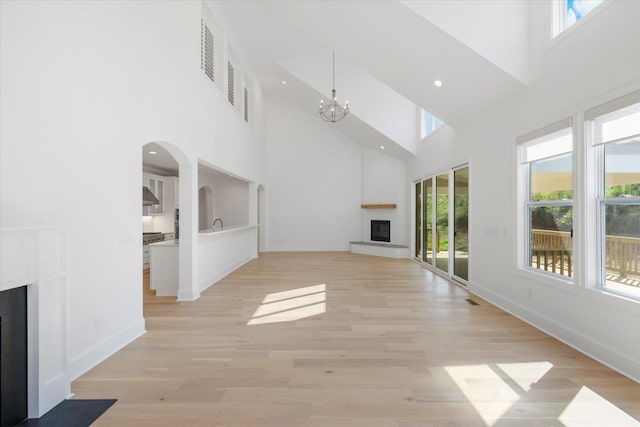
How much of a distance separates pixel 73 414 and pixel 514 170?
197 inches

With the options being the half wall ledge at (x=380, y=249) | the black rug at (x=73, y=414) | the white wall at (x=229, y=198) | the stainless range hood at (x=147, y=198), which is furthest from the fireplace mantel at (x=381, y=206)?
the black rug at (x=73, y=414)

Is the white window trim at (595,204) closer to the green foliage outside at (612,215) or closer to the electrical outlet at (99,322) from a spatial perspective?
the green foliage outside at (612,215)

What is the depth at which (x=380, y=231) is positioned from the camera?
10.9 metres

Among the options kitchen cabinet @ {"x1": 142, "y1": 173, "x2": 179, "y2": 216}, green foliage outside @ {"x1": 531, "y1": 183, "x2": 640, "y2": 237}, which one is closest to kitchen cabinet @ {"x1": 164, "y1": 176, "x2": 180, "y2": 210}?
kitchen cabinet @ {"x1": 142, "y1": 173, "x2": 179, "y2": 216}

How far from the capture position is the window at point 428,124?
24.5 feet

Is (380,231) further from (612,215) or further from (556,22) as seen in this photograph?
(612,215)

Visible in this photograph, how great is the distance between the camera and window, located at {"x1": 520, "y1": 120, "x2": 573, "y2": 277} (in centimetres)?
348

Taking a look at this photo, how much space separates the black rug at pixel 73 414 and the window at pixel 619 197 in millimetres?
4145

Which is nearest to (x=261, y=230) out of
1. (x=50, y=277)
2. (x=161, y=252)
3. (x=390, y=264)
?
(x=390, y=264)

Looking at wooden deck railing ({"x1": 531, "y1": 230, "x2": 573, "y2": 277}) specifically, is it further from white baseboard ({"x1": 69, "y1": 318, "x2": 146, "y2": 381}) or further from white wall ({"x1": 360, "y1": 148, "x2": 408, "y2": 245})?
white wall ({"x1": 360, "y1": 148, "x2": 408, "y2": 245})

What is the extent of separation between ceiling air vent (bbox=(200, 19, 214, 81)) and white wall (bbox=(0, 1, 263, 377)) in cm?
94

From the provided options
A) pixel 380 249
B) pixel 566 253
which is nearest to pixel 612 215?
pixel 566 253

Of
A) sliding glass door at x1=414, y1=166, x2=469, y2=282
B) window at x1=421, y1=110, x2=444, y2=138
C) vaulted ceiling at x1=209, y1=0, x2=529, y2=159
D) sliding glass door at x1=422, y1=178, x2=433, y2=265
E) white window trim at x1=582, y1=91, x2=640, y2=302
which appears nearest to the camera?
white window trim at x1=582, y1=91, x2=640, y2=302

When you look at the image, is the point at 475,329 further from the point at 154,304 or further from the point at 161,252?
the point at 161,252
